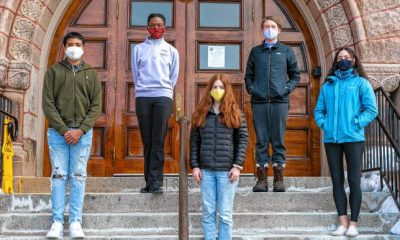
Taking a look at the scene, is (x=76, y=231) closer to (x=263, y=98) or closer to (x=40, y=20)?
(x=263, y=98)

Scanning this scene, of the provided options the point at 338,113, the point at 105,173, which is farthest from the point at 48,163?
the point at 338,113

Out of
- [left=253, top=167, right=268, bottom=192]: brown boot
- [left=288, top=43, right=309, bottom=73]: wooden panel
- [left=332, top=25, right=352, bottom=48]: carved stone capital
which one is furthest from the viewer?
[left=288, top=43, right=309, bottom=73]: wooden panel

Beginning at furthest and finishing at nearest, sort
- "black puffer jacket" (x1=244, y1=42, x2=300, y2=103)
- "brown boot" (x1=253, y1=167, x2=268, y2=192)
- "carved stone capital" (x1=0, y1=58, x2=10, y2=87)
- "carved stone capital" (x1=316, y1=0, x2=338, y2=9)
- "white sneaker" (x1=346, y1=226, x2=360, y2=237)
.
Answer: "carved stone capital" (x1=316, y1=0, x2=338, y2=9)
"carved stone capital" (x1=0, y1=58, x2=10, y2=87)
"black puffer jacket" (x1=244, y1=42, x2=300, y2=103)
"brown boot" (x1=253, y1=167, x2=268, y2=192)
"white sneaker" (x1=346, y1=226, x2=360, y2=237)

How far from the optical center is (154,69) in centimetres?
665

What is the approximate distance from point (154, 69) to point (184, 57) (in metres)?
2.62

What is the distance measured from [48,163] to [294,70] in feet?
13.1

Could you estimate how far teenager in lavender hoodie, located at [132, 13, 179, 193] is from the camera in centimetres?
646

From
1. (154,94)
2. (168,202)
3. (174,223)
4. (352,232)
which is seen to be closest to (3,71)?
(154,94)

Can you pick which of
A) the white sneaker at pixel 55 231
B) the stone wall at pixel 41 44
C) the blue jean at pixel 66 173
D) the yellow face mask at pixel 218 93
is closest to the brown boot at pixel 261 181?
the yellow face mask at pixel 218 93

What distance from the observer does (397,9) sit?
8.77m

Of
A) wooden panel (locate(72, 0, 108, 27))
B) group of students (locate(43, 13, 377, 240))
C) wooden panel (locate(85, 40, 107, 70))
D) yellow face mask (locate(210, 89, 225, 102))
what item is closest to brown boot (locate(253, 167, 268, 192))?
group of students (locate(43, 13, 377, 240))

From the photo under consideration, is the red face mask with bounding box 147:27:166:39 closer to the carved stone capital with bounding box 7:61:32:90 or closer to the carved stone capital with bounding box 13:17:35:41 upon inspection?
the carved stone capital with bounding box 7:61:32:90

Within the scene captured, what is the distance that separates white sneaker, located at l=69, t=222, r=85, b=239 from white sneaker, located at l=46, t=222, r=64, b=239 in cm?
9

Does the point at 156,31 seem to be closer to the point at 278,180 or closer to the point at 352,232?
the point at 278,180
